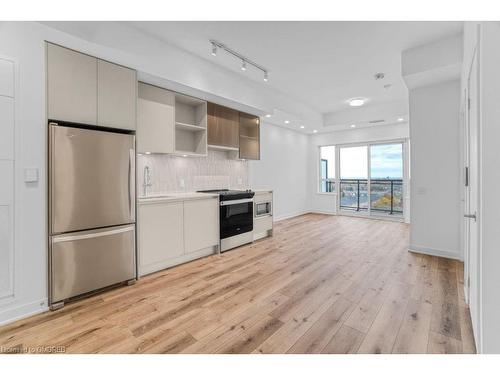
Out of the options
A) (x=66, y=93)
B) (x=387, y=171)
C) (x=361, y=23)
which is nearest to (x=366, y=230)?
(x=387, y=171)

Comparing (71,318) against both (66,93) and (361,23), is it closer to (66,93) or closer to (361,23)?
(66,93)

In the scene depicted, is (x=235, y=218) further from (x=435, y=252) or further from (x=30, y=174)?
(x=435, y=252)

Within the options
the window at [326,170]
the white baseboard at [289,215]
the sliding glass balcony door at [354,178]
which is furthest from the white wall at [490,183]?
the window at [326,170]

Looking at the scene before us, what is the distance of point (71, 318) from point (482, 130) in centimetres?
333

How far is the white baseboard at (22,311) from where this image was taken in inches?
79.4

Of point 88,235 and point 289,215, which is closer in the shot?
point 88,235

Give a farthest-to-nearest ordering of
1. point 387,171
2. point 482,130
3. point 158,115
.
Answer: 1. point 387,171
2. point 158,115
3. point 482,130

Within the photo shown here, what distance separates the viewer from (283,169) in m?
6.86

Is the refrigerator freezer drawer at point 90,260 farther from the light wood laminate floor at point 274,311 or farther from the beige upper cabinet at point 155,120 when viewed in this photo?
the beige upper cabinet at point 155,120

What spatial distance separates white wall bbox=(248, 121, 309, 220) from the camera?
6.11 meters

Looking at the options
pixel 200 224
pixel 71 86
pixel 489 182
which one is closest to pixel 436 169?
pixel 489 182

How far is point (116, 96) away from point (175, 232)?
1778 millimetres

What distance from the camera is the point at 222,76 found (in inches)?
151

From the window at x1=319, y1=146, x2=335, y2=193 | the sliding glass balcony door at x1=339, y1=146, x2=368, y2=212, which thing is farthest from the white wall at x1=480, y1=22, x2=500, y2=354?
the window at x1=319, y1=146, x2=335, y2=193
